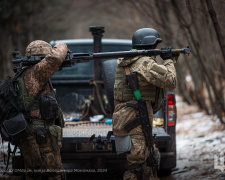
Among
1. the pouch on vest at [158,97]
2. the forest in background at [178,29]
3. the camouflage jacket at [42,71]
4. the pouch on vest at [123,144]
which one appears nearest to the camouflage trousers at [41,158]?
the camouflage jacket at [42,71]

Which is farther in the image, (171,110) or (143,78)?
(171,110)

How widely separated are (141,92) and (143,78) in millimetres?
158

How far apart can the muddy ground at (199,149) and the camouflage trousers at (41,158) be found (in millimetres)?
1215

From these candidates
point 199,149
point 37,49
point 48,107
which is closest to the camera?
point 48,107

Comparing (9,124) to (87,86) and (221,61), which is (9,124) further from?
(221,61)

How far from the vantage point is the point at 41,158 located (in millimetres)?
4211

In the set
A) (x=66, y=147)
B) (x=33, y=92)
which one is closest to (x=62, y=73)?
(x=66, y=147)

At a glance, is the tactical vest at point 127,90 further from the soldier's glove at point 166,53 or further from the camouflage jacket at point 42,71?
the camouflage jacket at point 42,71

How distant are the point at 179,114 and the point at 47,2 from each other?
1139 cm

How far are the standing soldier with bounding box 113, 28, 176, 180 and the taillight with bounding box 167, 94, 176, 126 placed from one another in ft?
3.06

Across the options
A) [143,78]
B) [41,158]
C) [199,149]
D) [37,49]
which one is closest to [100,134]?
[41,158]

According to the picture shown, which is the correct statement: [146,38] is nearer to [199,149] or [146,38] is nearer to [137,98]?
[137,98]

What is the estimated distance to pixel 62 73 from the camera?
6.67 m

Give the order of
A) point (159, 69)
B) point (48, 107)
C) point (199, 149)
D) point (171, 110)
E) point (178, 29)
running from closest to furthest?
point (159, 69), point (48, 107), point (171, 110), point (199, 149), point (178, 29)
